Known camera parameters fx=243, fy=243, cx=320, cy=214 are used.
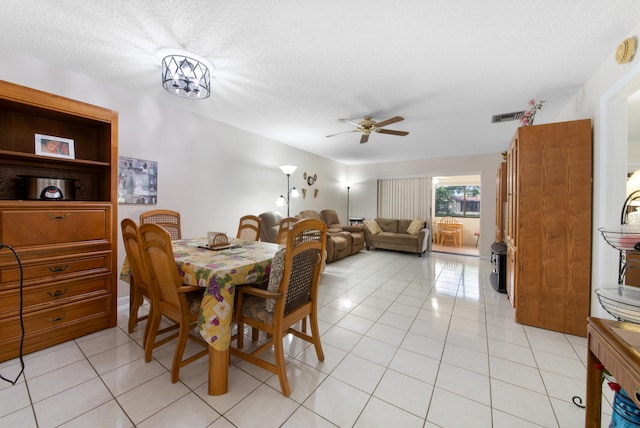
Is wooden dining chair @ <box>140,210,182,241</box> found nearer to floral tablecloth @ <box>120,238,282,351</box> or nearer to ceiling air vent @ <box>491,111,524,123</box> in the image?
floral tablecloth @ <box>120,238,282,351</box>

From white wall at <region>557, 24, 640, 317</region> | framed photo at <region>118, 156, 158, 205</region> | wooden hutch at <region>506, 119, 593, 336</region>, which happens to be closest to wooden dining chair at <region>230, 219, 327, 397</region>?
framed photo at <region>118, 156, 158, 205</region>

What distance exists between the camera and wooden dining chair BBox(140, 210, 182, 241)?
2709mm

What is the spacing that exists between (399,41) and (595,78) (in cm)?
193

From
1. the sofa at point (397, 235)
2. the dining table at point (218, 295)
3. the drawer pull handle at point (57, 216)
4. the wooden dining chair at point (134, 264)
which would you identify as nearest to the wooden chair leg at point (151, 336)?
the wooden dining chair at point (134, 264)

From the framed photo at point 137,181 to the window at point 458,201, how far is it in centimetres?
776

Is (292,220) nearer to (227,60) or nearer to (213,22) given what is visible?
(227,60)

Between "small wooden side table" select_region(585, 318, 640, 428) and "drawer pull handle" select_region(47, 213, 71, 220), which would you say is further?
"drawer pull handle" select_region(47, 213, 71, 220)

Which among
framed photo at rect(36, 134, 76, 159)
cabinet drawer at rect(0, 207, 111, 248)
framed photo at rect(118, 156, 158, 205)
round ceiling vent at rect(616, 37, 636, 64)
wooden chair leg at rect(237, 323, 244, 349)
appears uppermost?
round ceiling vent at rect(616, 37, 636, 64)

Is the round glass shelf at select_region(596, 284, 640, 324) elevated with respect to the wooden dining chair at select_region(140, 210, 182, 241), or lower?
lower

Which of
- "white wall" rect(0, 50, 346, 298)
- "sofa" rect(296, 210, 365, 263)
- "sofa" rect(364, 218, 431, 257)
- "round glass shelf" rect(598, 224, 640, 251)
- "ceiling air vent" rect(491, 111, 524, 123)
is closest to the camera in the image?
"round glass shelf" rect(598, 224, 640, 251)

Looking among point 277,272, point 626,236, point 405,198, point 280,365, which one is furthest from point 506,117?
point 280,365

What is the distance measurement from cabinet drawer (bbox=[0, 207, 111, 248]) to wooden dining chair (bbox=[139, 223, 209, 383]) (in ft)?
3.23

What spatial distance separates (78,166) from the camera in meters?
2.34

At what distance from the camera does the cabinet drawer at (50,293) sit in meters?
1.77
